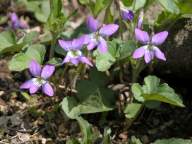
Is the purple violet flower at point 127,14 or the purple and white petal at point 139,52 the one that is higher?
the purple violet flower at point 127,14

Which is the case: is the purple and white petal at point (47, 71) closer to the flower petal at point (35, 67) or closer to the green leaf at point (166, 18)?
the flower petal at point (35, 67)

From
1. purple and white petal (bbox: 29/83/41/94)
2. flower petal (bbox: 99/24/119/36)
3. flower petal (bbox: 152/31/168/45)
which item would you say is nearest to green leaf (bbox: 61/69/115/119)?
purple and white petal (bbox: 29/83/41/94)

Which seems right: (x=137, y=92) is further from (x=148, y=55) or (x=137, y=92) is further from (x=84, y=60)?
(x=84, y=60)

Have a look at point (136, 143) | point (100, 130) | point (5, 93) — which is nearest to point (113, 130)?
point (100, 130)

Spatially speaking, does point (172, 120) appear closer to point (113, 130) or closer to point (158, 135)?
point (158, 135)

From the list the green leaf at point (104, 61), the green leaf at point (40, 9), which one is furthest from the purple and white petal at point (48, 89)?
the green leaf at point (40, 9)

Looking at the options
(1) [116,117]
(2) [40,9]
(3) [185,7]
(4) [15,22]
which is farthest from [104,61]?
(2) [40,9]

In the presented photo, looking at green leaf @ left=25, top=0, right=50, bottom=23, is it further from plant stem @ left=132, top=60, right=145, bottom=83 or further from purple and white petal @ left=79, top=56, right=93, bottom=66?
purple and white petal @ left=79, top=56, right=93, bottom=66
